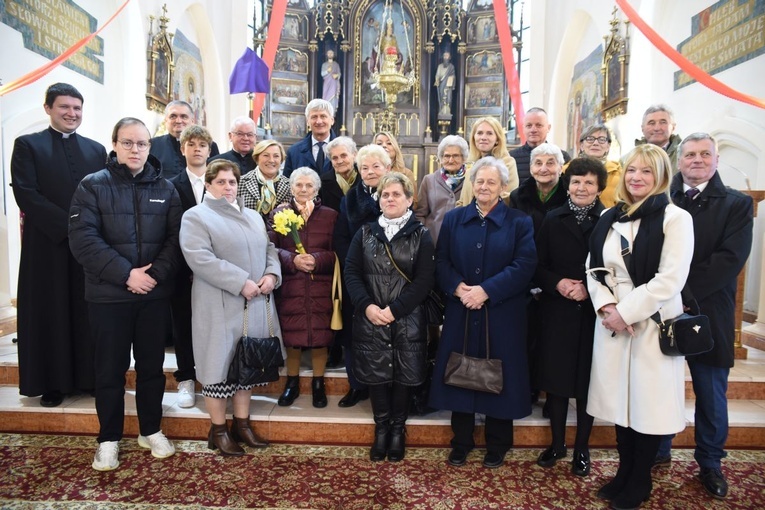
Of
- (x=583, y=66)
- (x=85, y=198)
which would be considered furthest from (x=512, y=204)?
(x=583, y=66)

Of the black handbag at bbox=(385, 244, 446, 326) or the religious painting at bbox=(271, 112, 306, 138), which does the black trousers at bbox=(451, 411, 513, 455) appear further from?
the religious painting at bbox=(271, 112, 306, 138)

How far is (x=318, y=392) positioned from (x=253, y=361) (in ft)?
2.25

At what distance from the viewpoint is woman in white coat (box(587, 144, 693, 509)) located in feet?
7.17

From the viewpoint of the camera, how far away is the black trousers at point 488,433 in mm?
2730

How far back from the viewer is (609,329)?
2.34m

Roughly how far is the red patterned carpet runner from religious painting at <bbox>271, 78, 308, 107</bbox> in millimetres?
10355

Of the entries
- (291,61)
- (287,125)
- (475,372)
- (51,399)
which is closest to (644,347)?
(475,372)

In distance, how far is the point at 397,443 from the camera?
2.80m

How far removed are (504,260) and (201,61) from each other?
388 inches

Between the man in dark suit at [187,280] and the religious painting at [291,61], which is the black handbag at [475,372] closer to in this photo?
the man in dark suit at [187,280]

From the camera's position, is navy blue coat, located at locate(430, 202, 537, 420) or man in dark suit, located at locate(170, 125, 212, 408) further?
man in dark suit, located at locate(170, 125, 212, 408)

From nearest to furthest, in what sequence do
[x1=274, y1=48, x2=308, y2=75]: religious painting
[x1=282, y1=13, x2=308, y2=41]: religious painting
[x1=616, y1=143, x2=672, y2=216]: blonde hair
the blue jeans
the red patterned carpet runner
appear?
[x1=616, y1=143, x2=672, y2=216]: blonde hair → the red patterned carpet runner → the blue jeans → [x1=274, y1=48, x2=308, y2=75]: religious painting → [x1=282, y1=13, x2=308, y2=41]: religious painting

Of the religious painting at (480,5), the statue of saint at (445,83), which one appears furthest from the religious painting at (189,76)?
the religious painting at (480,5)

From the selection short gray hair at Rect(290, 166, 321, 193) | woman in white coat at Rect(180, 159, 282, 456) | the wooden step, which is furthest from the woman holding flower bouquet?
the wooden step
